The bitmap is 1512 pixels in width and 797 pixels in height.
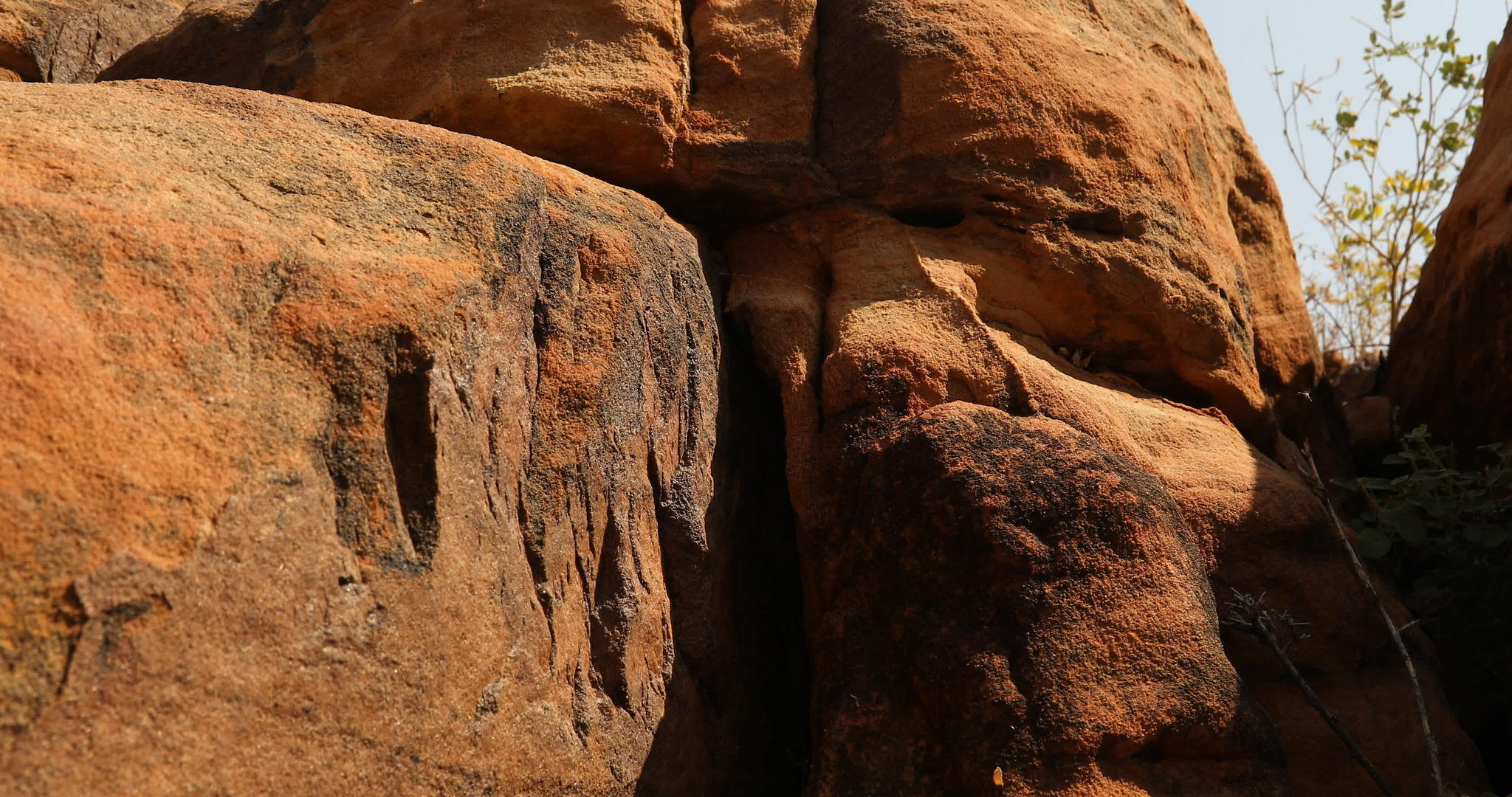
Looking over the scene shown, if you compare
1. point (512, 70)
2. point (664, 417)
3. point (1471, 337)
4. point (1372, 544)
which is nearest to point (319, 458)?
point (664, 417)

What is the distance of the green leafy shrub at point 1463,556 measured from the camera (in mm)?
3232

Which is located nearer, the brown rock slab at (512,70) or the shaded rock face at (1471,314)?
the brown rock slab at (512,70)

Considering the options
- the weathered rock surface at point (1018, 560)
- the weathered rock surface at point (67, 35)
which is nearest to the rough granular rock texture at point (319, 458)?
the weathered rock surface at point (1018, 560)

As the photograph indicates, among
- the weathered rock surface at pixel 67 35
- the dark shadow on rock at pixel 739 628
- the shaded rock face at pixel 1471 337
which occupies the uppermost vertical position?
the weathered rock surface at pixel 67 35

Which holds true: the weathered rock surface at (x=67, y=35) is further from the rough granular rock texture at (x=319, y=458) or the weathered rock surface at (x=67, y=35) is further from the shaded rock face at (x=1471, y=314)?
the shaded rock face at (x=1471, y=314)

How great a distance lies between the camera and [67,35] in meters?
3.98

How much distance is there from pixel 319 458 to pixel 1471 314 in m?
3.58

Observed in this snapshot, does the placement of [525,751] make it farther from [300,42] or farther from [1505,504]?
[1505,504]

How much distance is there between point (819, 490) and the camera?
9.26ft

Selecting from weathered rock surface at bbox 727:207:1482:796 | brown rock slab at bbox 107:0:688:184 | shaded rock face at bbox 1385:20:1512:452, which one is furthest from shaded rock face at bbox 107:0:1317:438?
shaded rock face at bbox 1385:20:1512:452

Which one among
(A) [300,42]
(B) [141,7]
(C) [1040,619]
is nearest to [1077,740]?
(C) [1040,619]

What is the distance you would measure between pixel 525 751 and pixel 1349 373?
4.33 meters

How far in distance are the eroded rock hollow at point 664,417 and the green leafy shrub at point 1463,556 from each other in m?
0.19

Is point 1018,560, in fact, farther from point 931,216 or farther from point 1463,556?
point 1463,556
